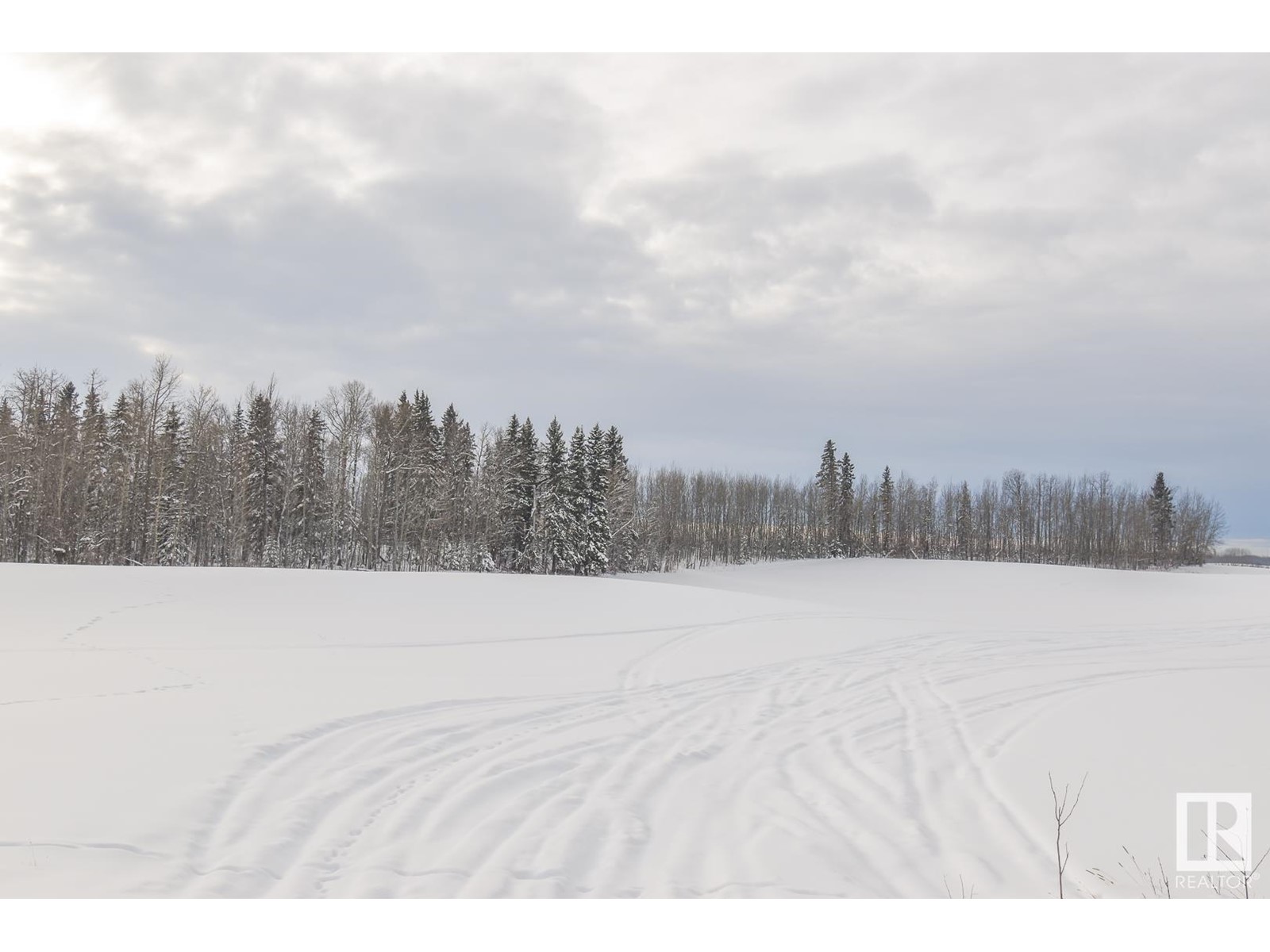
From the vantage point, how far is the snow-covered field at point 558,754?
137 inches

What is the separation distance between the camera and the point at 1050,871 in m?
3.77

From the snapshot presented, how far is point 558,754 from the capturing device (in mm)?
5402

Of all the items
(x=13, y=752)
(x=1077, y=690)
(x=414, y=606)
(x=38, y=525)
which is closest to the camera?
(x=13, y=752)

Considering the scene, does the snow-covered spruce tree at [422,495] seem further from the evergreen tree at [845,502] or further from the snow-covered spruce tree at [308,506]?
the evergreen tree at [845,502]

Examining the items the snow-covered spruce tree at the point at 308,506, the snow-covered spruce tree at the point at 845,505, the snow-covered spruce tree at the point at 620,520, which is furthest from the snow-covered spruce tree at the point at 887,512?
the snow-covered spruce tree at the point at 308,506

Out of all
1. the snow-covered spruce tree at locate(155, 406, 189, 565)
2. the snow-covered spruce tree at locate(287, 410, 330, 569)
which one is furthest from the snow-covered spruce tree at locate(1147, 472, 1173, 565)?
the snow-covered spruce tree at locate(155, 406, 189, 565)

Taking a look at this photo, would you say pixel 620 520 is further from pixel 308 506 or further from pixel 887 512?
pixel 887 512

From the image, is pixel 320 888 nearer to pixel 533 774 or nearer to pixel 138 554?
pixel 533 774

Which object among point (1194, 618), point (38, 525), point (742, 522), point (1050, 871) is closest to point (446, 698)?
point (1050, 871)

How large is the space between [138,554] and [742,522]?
5029cm

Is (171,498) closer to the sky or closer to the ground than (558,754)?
closer to the sky

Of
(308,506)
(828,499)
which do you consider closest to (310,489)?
(308,506)

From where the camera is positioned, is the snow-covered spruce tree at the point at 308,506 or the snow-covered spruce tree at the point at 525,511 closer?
the snow-covered spruce tree at the point at 308,506

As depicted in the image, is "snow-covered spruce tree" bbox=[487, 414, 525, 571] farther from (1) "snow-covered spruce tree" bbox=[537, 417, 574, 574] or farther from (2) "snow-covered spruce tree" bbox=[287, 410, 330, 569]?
(2) "snow-covered spruce tree" bbox=[287, 410, 330, 569]
